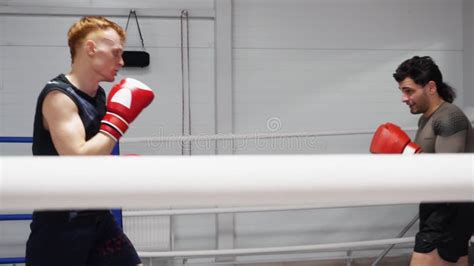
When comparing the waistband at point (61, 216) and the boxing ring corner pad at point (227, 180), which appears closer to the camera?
the boxing ring corner pad at point (227, 180)

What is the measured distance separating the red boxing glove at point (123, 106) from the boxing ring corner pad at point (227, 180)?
1008mm


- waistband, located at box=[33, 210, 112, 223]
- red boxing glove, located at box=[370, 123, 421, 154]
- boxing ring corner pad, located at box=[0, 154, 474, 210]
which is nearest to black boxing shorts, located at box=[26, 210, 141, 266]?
waistband, located at box=[33, 210, 112, 223]

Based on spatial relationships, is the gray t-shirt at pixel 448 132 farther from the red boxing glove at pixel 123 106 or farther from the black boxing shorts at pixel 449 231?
the red boxing glove at pixel 123 106

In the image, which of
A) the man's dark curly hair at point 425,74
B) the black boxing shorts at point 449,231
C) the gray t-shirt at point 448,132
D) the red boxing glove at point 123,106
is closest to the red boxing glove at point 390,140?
the gray t-shirt at point 448,132

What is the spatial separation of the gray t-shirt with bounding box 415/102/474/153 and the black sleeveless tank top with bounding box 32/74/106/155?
1247 millimetres

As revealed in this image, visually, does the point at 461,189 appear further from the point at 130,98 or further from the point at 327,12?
the point at 327,12

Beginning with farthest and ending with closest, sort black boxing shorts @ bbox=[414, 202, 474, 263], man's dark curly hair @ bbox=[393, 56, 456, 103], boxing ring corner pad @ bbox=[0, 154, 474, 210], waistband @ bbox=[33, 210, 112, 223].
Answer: man's dark curly hair @ bbox=[393, 56, 456, 103] → black boxing shorts @ bbox=[414, 202, 474, 263] → waistband @ bbox=[33, 210, 112, 223] → boxing ring corner pad @ bbox=[0, 154, 474, 210]

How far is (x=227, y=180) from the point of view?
284 mm

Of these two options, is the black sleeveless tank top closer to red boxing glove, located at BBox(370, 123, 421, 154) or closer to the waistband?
the waistband

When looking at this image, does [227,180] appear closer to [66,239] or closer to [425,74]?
[66,239]

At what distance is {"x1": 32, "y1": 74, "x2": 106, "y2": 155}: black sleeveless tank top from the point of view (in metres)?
1.25

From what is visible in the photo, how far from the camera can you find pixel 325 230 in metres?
3.84

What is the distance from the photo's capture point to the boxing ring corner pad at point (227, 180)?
0.89 feet

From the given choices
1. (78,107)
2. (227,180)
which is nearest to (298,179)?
(227,180)
